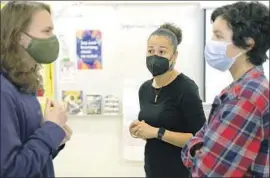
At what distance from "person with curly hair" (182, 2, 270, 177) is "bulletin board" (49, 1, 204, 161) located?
5.40 ft

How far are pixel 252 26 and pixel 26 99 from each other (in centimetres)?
86

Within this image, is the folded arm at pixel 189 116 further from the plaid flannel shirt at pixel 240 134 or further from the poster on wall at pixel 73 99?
the poster on wall at pixel 73 99

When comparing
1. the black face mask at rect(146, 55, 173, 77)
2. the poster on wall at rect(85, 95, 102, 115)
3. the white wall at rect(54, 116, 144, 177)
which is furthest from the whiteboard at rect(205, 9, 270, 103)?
the black face mask at rect(146, 55, 173, 77)

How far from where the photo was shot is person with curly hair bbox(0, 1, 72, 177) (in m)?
1.12

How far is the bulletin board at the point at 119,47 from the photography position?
3.00 meters

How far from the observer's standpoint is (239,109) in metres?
1.20

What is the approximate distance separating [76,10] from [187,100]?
163 centimetres

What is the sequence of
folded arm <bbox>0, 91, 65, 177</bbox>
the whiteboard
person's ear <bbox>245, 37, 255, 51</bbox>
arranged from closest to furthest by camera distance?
folded arm <bbox>0, 91, 65, 177</bbox>, person's ear <bbox>245, 37, 255, 51</bbox>, the whiteboard

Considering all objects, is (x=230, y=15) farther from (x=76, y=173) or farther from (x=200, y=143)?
(x=76, y=173)

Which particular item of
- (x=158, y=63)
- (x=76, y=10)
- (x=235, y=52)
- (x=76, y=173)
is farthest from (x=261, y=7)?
(x=76, y=173)

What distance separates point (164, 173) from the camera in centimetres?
185

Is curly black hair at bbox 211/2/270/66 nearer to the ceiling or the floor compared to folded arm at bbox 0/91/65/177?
nearer to the ceiling

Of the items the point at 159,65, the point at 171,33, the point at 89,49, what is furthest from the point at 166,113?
the point at 89,49

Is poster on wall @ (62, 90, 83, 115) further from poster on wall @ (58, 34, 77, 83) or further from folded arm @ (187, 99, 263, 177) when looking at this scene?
folded arm @ (187, 99, 263, 177)
